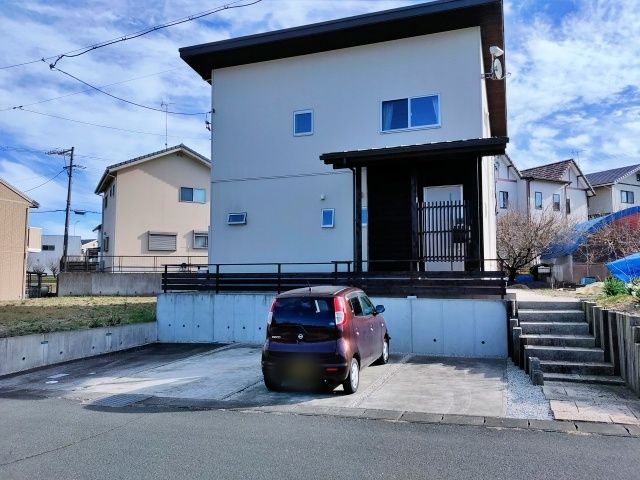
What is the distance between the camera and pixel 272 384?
777 cm

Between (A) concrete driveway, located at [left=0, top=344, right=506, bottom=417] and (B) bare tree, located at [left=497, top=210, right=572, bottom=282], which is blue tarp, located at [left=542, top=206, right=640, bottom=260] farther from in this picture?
(A) concrete driveway, located at [left=0, top=344, right=506, bottom=417]

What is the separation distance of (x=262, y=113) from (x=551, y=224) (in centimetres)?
1763

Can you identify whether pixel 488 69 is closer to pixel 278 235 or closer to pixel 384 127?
pixel 384 127

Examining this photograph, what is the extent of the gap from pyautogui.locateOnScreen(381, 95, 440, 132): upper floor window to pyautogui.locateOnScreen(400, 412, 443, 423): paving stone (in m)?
9.03

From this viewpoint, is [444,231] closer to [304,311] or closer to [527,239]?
[304,311]

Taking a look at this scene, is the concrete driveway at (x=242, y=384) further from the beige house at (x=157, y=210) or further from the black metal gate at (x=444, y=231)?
the beige house at (x=157, y=210)

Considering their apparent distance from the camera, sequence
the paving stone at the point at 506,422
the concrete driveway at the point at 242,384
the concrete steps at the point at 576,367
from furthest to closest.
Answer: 1. the concrete steps at the point at 576,367
2. the concrete driveway at the point at 242,384
3. the paving stone at the point at 506,422

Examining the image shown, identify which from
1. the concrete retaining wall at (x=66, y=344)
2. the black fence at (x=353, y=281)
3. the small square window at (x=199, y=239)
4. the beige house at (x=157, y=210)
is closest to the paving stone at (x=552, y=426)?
the black fence at (x=353, y=281)

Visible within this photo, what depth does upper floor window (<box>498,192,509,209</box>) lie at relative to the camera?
37.2 m

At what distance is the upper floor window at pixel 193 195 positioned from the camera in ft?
102

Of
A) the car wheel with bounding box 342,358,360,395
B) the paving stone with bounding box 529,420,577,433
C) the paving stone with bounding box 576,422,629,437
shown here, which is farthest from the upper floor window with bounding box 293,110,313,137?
the paving stone with bounding box 576,422,629,437

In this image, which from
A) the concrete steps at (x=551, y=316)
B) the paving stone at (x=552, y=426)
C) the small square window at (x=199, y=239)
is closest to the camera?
the paving stone at (x=552, y=426)

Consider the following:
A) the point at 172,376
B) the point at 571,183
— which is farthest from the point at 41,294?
the point at 571,183

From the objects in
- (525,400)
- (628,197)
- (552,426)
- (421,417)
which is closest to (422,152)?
(525,400)
